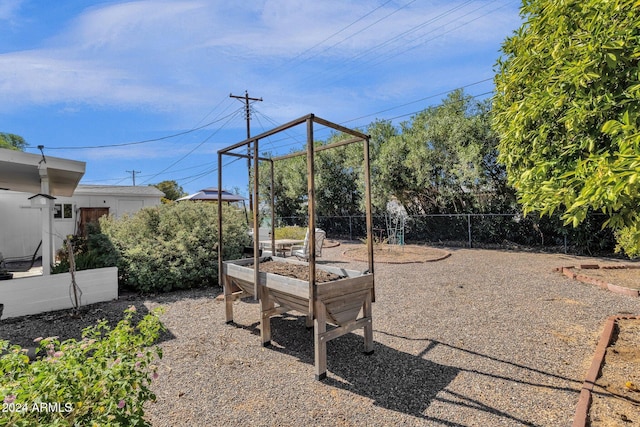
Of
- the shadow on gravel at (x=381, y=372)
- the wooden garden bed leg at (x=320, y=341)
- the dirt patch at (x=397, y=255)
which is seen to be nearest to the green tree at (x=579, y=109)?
the shadow on gravel at (x=381, y=372)

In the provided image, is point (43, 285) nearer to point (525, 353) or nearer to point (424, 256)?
point (525, 353)

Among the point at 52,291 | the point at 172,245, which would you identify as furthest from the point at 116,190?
the point at 52,291

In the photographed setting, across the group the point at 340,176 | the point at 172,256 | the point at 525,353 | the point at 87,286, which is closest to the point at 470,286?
the point at 525,353

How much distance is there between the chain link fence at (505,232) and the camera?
964 centimetres

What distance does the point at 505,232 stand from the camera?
1169cm

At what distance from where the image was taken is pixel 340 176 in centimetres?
1681

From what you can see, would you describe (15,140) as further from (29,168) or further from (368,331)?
(368,331)

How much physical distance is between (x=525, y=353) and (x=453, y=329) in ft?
2.80

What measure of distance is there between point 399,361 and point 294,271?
156 centimetres

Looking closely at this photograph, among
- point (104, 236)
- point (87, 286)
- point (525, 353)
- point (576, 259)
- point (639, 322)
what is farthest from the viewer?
point (576, 259)

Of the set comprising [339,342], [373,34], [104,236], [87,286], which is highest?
[373,34]

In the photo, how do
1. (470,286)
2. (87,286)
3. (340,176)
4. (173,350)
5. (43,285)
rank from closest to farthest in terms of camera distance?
(173,350)
(43,285)
(87,286)
(470,286)
(340,176)

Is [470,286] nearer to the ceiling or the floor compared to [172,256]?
nearer to the floor

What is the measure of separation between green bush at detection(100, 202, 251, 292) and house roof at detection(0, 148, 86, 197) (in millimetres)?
1515
